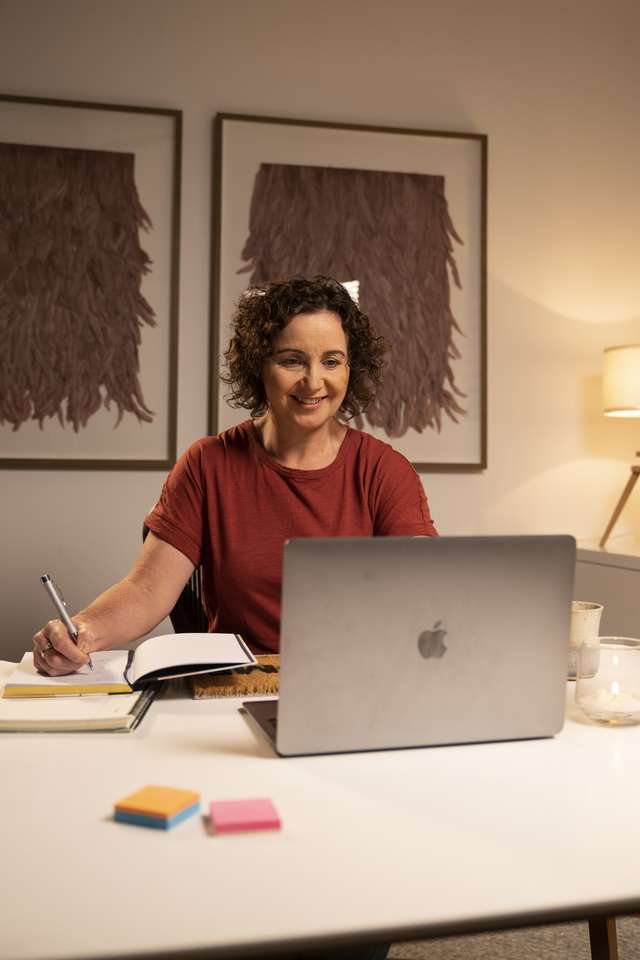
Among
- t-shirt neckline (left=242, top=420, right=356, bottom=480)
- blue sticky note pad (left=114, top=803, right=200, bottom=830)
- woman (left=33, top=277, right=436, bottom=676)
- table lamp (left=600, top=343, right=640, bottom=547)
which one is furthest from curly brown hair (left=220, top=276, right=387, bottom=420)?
blue sticky note pad (left=114, top=803, right=200, bottom=830)

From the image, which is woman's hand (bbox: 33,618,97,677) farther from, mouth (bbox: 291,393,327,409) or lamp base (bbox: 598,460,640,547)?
lamp base (bbox: 598,460,640,547)

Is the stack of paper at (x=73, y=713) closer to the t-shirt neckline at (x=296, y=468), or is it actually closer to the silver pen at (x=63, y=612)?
the silver pen at (x=63, y=612)

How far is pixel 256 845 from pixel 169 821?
0.08 meters

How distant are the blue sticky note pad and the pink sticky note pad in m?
0.03

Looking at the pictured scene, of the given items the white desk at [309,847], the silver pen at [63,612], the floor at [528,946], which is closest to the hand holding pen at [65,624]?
the silver pen at [63,612]

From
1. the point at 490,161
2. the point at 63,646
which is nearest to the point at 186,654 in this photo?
the point at 63,646

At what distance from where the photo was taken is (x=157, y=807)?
80 cm

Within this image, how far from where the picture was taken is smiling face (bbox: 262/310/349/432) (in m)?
1.80

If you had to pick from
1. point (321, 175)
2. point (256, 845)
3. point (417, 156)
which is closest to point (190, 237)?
point (321, 175)

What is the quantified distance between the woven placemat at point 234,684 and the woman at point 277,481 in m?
0.38

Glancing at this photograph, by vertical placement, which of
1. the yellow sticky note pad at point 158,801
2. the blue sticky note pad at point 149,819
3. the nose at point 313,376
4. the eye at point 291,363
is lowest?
the blue sticky note pad at point 149,819

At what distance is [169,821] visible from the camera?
2.59 feet

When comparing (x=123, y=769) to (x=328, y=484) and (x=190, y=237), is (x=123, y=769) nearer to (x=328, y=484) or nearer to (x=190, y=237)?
(x=328, y=484)

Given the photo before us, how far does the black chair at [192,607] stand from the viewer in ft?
5.90
